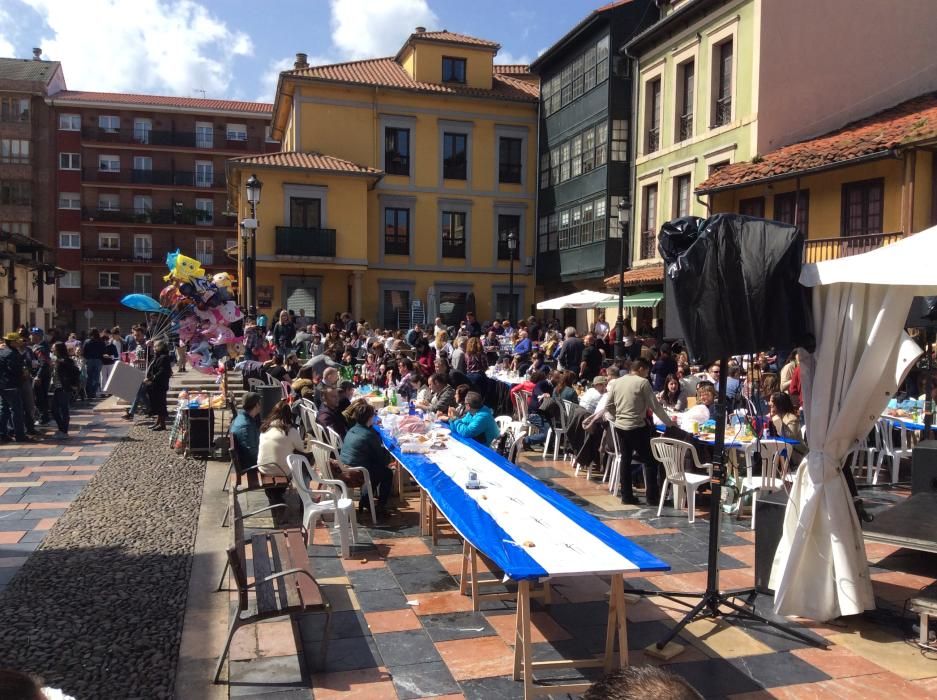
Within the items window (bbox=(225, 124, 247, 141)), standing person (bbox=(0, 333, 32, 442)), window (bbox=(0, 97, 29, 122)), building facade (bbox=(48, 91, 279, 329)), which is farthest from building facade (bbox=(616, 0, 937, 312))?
window (bbox=(0, 97, 29, 122))

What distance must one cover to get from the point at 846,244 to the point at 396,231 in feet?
60.8

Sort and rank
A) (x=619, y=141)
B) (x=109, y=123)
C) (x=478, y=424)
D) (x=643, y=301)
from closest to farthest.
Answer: (x=478, y=424)
(x=643, y=301)
(x=619, y=141)
(x=109, y=123)

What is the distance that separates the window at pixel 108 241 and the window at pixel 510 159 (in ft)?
93.0

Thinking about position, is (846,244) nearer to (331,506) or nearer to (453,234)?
(331,506)

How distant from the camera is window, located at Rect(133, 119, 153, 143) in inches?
1918

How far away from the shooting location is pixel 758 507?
5.67 metres

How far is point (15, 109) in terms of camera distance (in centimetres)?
4684

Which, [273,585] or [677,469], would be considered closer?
[273,585]

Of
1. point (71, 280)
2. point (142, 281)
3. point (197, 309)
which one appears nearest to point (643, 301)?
point (197, 309)

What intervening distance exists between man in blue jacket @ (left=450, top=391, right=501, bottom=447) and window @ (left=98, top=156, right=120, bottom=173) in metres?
46.9

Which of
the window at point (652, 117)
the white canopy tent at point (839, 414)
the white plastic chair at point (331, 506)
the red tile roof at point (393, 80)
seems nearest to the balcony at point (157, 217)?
the red tile roof at point (393, 80)

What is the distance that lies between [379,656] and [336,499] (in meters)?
2.22

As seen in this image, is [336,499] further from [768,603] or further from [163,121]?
[163,121]

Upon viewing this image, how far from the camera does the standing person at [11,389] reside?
11.9m
